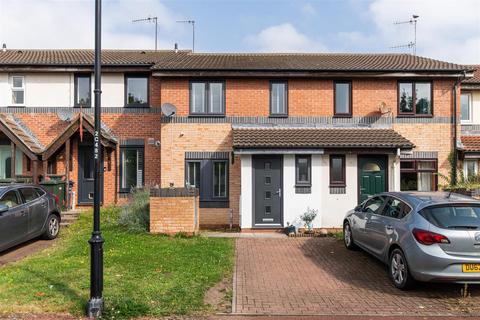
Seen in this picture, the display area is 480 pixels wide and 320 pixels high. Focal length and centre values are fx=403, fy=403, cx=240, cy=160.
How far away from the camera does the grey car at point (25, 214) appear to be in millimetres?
8602

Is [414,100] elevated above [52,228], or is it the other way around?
[414,100]

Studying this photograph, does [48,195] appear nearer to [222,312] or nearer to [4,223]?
[4,223]

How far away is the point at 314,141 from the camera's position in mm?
12141

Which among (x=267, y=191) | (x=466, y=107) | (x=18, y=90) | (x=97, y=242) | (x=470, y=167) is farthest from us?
(x=466, y=107)

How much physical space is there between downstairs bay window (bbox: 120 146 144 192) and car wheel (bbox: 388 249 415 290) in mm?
9700

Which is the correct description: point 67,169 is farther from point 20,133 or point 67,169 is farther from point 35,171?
point 20,133

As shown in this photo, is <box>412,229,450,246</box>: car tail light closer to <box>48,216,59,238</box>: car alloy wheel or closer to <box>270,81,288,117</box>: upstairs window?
<box>270,81,288,117</box>: upstairs window

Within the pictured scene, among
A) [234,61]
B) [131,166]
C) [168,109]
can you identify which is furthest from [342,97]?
[131,166]

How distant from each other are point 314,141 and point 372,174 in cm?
222

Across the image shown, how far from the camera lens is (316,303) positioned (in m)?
5.88

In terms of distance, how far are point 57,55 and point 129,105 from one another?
14.7 feet

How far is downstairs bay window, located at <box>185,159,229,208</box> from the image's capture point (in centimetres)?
1330

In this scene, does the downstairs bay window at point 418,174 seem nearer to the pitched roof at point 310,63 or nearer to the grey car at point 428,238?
the pitched roof at point 310,63

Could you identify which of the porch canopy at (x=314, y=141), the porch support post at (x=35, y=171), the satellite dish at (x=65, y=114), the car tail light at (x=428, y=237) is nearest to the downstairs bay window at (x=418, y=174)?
the porch canopy at (x=314, y=141)
